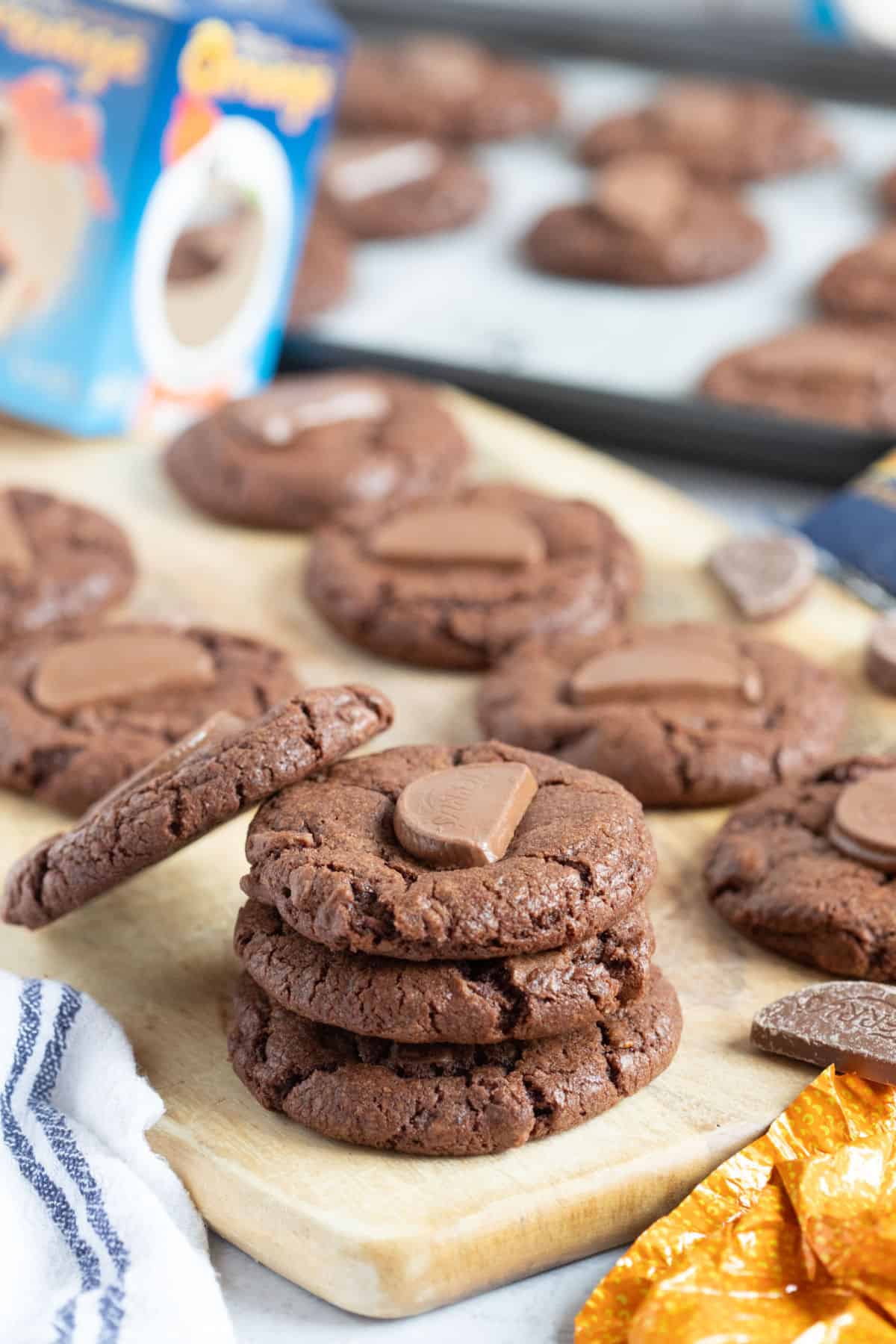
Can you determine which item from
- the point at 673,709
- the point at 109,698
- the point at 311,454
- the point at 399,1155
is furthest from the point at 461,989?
the point at 311,454

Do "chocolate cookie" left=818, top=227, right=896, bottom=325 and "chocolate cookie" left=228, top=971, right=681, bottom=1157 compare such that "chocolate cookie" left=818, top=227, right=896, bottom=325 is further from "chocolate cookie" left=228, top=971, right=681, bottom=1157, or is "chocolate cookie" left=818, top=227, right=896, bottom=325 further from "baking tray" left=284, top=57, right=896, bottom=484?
"chocolate cookie" left=228, top=971, right=681, bottom=1157

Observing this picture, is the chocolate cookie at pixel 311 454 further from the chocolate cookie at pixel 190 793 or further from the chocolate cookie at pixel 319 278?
the chocolate cookie at pixel 190 793

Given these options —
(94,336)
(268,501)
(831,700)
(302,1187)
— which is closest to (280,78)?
(94,336)

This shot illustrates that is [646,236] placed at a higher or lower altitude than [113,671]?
higher

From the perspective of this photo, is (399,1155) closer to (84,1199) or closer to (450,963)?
(450,963)

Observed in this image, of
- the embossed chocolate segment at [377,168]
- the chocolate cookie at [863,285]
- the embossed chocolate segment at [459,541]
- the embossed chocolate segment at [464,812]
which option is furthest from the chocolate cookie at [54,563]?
the chocolate cookie at [863,285]

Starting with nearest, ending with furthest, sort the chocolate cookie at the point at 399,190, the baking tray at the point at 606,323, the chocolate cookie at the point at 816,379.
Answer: the chocolate cookie at the point at 816,379 → the baking tray at the point at 606,323 → the chocolate cookie at the point at 399,190

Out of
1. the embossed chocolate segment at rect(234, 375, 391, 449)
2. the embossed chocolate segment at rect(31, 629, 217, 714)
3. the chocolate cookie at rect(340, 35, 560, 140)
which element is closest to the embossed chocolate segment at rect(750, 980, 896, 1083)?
the embossed chocolate segment at rect(31, 629, 217, 714)
